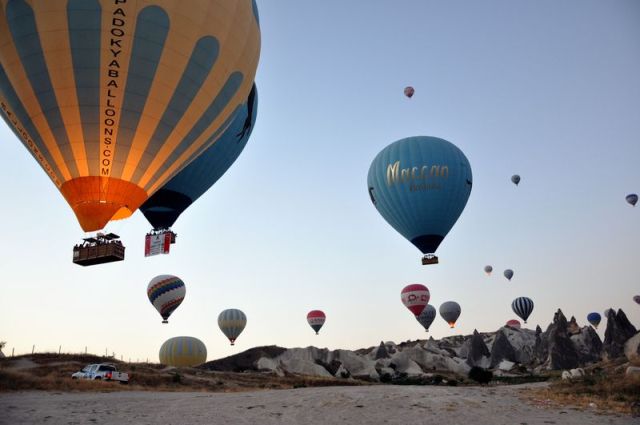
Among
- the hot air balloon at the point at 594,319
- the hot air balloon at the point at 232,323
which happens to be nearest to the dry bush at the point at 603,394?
the hot air balloon at the point at 232,323

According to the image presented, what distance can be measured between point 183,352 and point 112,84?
149ft

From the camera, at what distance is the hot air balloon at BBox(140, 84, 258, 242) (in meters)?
29.6

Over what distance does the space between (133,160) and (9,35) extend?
19.8 feet

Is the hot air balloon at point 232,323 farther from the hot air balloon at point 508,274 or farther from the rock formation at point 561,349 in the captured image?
the hot air balloon at point 508,274

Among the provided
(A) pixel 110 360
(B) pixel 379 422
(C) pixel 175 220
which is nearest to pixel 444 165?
(C) pixel 175 220

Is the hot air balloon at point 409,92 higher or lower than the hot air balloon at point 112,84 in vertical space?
higher

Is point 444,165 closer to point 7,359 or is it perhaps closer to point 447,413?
point 447,413

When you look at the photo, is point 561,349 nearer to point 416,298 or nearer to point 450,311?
point 416,298

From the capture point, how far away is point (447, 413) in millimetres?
13602

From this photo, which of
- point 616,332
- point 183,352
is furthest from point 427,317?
point 183,352

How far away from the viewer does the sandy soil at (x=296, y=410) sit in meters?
12.3

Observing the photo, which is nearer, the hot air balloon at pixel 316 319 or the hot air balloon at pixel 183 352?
the hot air balloon at pixel 183 352

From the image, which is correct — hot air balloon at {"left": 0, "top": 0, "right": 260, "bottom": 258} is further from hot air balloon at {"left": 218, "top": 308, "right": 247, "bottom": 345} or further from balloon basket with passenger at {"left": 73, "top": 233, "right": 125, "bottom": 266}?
hot air balloon at {"left": 218, "top": 308, "right": 247, "bottom": 345}

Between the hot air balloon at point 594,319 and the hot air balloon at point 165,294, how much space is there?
9128 centimetres
